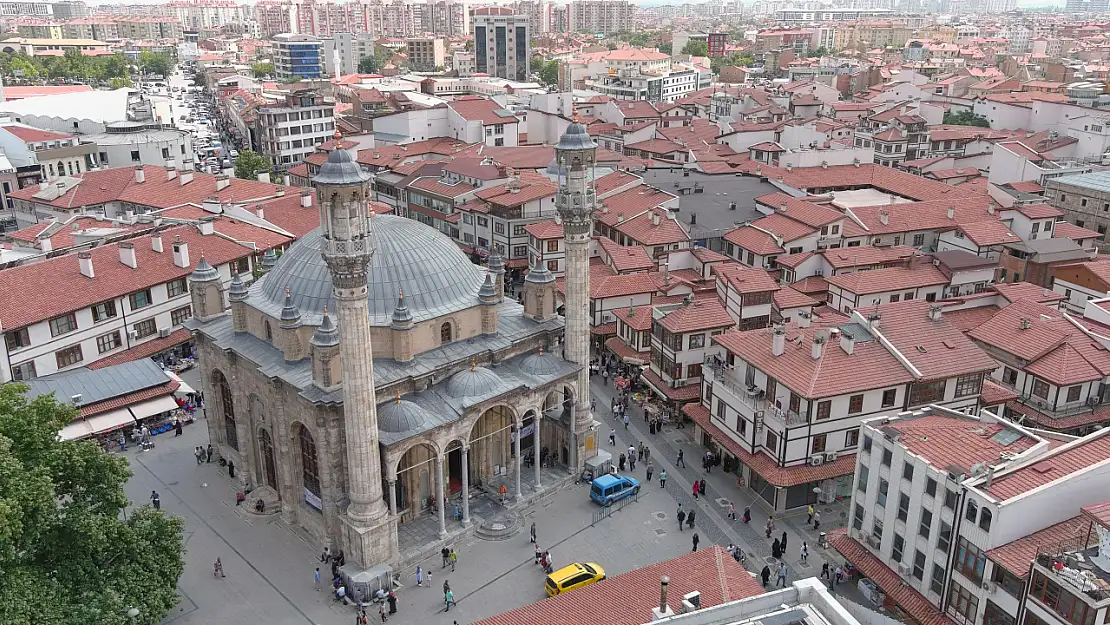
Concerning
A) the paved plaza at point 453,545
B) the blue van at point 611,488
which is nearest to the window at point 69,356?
the paved plaza at point 453,545

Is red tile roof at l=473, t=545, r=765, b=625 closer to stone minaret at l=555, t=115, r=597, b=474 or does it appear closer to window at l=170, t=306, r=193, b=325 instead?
stone minaret at l=555, t=115, r=597, b=474

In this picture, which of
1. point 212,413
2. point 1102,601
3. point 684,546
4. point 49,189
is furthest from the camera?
point 49,189

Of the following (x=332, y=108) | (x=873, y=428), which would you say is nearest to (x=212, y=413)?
(x=873, y=428)

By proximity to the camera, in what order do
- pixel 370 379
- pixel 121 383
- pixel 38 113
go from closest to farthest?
pixel 370 379
pixel 121 383
pixel 38 113

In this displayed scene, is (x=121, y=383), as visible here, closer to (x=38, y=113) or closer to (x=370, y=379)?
(x=370, y=379)

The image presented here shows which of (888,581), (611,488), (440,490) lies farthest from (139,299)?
(888,581)

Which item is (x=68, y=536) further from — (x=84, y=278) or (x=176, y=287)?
(x=176, y=287)

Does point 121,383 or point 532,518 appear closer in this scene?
point 532,518
